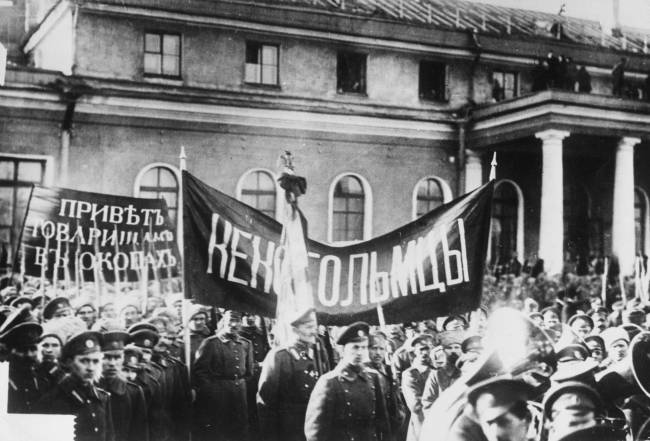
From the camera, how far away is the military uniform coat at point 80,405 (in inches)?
194

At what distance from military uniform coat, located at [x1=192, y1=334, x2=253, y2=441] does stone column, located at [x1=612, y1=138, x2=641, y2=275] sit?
5.19 metres

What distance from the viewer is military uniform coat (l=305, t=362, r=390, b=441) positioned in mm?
4684

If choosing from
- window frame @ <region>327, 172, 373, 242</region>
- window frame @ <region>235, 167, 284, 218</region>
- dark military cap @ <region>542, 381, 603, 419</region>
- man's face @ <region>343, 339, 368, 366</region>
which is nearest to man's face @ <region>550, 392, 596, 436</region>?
dark military cap @ <region>542, 381, 603, 419</region>

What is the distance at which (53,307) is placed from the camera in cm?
619

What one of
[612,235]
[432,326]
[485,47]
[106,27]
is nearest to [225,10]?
[106,27]

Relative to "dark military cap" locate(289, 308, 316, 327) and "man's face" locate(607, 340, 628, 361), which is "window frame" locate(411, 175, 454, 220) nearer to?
"man's face" locate(607, 340, 628, 361)

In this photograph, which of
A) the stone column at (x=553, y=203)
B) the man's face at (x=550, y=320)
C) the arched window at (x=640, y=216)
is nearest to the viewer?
the man's face at (x=550, y=320)

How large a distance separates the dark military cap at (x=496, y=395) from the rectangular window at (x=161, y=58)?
5587mm

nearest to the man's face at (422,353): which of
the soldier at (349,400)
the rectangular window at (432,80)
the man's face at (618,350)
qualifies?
the soldier at (349,400)

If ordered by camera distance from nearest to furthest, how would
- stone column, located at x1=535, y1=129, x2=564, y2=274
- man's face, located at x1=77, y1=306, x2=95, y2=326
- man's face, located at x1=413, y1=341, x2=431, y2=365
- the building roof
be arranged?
man's face, located at x1=413, y1=341, x2=431, y2=365 < man's face, located at x1=77, y1=306, x2=95, y2=326 < the building roof < stone column, located at x1=535, y1=129, x2=564, y2=274

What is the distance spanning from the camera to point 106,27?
781cm

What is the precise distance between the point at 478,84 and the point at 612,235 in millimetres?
2506

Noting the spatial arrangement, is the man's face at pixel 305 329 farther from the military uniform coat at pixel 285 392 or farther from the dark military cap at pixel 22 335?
the dark military cap at pixel 22 335

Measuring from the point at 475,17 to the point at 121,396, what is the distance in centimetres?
593
